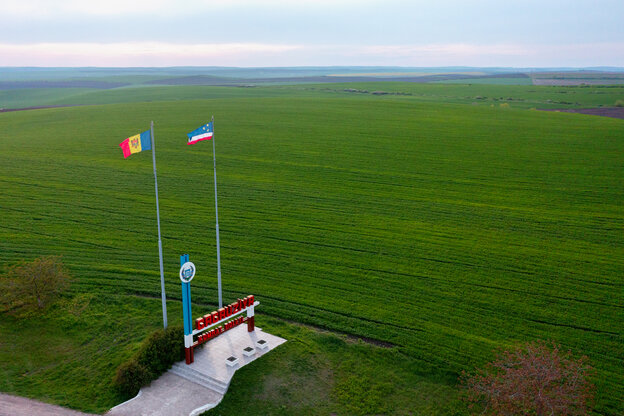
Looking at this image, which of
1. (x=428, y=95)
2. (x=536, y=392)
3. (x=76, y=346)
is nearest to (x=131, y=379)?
(x=76, y=346)

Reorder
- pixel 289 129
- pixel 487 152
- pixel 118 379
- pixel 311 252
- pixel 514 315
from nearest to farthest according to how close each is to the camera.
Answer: pixel 118 379 < pixel 514 315 < pixel 311 252 < pixel 487 152 < pixel 289 129

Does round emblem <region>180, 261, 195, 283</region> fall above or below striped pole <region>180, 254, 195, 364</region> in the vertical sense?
above

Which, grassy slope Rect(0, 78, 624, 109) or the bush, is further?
grassy slope Rect(0, 78, 624, 109)

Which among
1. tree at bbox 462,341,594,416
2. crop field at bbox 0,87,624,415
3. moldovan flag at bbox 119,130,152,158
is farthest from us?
crop field at bbox 0,87,624,415

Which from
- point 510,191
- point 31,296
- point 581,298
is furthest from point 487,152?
point 31,296

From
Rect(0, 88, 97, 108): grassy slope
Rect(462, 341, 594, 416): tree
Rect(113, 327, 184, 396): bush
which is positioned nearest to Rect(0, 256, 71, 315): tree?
Rect(113, 327, 184, 396): bush

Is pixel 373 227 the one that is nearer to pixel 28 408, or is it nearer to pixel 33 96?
pixel 28 408

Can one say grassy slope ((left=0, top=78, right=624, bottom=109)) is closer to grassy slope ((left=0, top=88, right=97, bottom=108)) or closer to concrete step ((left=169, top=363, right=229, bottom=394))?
grassy slope ((left=0, top=88, right=97, bottom=108))

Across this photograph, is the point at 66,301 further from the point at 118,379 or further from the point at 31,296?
the point at 118,379
